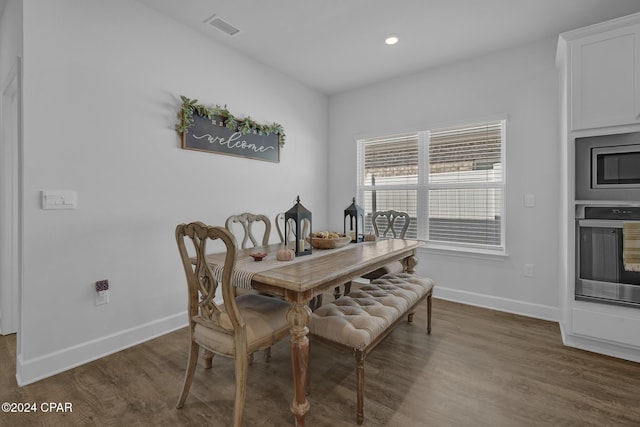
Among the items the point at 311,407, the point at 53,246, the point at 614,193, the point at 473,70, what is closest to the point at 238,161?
the point at 53,246

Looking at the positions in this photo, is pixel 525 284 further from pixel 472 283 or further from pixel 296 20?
pixel 296 20

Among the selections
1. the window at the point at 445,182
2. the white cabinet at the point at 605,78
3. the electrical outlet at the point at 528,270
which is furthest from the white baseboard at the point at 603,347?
the white cabinet at the point at 605,78

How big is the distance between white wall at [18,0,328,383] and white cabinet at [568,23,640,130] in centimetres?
309

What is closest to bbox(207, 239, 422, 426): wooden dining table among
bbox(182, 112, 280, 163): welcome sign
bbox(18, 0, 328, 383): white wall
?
bbox(18, 0, 328, 383): white wall

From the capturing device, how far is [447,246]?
370 cm

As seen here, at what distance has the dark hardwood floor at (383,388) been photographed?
1650 millimetres

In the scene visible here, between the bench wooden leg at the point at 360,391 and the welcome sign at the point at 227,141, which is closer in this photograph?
the bench wooden leg at the point at 360,391

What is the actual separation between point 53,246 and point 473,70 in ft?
14.0

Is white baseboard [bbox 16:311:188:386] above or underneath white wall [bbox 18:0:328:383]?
underneath

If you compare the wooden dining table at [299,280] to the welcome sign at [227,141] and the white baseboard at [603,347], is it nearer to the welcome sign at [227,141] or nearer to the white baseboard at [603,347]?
the welcome sign at [227,141]

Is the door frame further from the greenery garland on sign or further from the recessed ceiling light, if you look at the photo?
the recessed ceiling light

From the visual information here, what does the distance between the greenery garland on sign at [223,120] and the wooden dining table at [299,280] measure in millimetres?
1442

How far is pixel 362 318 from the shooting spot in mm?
1782

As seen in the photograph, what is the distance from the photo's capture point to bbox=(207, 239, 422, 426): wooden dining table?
5.06 feet
